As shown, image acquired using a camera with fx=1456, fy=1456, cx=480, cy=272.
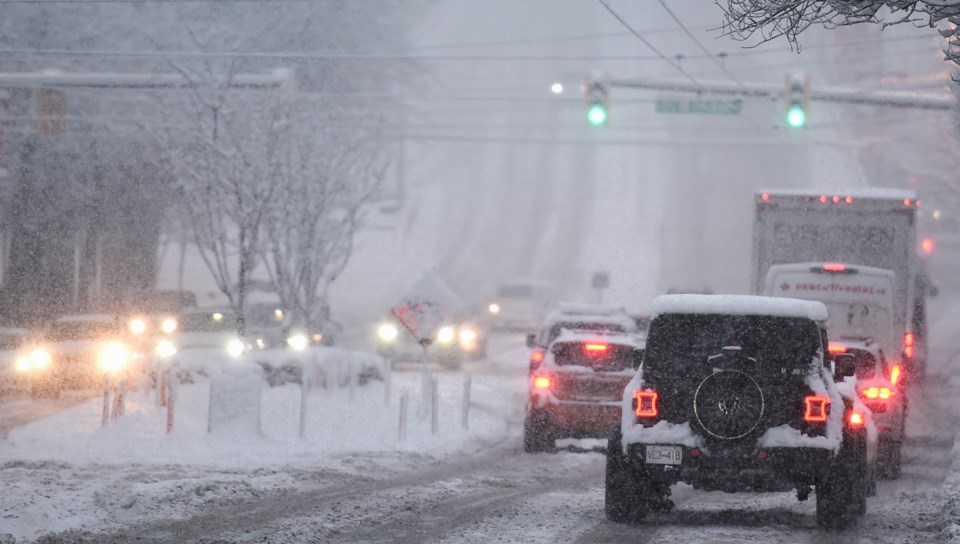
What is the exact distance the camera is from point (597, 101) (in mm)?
28500

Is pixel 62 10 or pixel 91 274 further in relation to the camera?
pixel 91 274

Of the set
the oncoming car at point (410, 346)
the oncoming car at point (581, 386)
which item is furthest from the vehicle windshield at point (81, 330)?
the oncoming car at point (581, 386)

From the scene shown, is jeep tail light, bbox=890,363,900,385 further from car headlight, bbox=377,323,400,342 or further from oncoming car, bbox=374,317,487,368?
car headlight, bbox=377,323,400,342

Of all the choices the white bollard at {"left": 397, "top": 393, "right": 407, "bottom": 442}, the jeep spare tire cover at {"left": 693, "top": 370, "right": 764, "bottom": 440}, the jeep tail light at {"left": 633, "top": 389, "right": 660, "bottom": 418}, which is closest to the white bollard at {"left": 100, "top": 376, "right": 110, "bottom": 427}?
the white bollard at {"left": 397, "top": 393, "right": 407, "bottom": 442}

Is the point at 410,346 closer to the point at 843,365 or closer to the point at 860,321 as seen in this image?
the point at 860,321

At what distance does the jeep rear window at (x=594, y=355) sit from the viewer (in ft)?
56.6

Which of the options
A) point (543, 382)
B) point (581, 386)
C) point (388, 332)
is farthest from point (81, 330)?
point (581, 386)

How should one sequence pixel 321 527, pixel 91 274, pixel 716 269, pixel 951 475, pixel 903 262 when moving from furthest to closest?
pixel 716 269
pixel 91 274
pixel 903 262
pixel 951 475
pixel 321 527

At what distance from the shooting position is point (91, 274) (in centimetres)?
4681

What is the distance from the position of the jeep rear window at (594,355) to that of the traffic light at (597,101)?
456 inches

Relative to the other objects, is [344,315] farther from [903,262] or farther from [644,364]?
[644,364]

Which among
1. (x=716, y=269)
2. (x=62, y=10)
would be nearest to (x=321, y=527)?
(x=62, y=10)

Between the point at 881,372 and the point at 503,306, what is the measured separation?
33390mm

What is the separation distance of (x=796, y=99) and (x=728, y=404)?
56.0 ft
